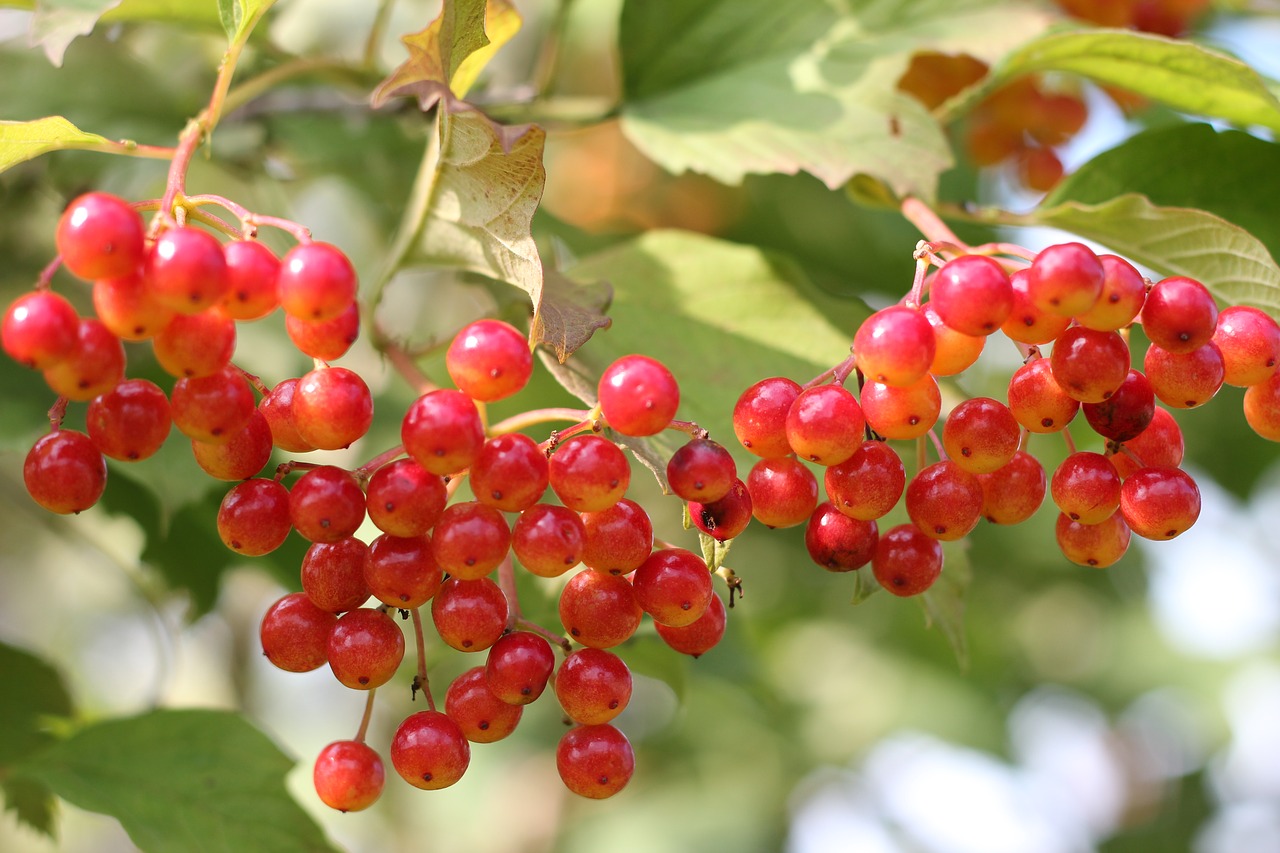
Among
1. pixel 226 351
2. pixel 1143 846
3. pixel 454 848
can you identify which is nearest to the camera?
pixel 226 351

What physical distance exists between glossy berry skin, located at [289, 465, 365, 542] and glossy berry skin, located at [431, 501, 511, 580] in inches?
2.0

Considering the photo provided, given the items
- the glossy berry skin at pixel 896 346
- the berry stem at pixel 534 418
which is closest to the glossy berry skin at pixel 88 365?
the berry stem at pixel 534 418

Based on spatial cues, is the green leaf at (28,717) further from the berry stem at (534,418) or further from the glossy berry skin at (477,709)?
the berry stem at (534,418)

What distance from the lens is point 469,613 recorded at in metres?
0.67

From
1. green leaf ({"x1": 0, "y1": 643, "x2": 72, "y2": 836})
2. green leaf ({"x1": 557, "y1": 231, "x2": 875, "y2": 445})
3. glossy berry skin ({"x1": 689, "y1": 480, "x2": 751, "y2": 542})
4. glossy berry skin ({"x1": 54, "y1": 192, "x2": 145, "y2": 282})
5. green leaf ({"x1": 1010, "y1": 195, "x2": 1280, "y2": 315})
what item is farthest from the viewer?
green leaf ({"x1": 0, "y1": 643, "x2": 72, "y2": 836})

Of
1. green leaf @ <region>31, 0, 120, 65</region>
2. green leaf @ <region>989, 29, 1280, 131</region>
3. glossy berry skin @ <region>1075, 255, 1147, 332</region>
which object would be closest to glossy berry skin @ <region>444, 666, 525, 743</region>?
glossy berry skin @ <region>1075, 255, 1147, 332</region>

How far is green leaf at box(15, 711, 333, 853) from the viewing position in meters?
0.96

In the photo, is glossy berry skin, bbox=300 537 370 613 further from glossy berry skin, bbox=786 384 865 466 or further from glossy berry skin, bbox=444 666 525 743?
glossy berry skin, bbox=786 384 865 466

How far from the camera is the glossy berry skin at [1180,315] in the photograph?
659 millimetres

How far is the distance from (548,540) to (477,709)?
14cm

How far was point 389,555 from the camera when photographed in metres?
0.65

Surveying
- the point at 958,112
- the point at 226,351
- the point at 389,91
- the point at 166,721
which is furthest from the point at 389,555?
the point at 958,112

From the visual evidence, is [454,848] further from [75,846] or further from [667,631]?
[667,631]

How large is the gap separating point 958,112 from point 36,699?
1.07 meters
